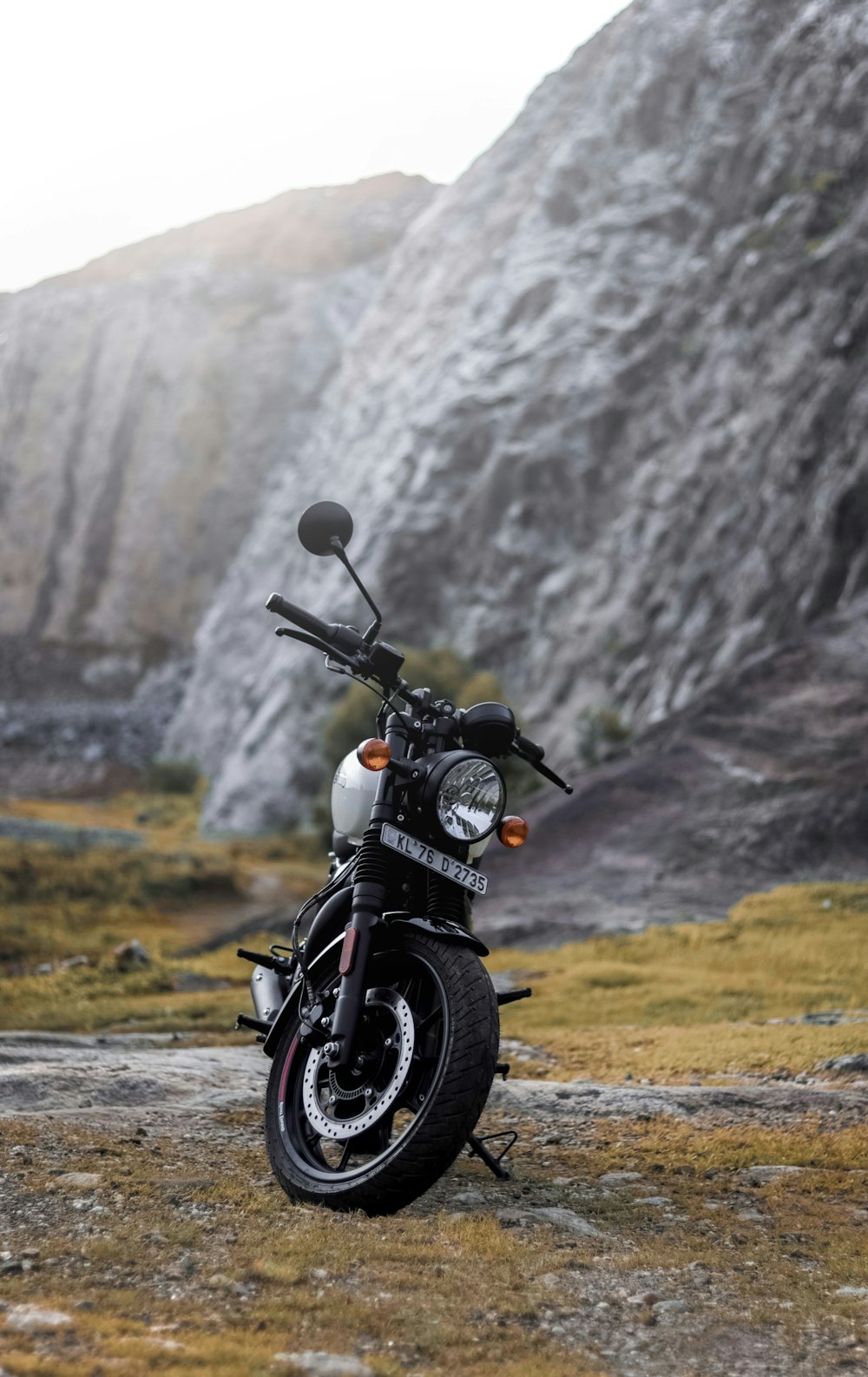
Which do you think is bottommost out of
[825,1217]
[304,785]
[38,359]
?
[304,785]

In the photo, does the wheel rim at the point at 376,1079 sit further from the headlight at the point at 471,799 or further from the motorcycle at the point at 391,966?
the headlight at the point at 471,799

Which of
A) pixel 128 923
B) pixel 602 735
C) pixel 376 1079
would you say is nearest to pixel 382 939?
pixel 376 1079

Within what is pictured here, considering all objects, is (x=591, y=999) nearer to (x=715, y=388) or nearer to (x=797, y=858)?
(x=797, y=858)

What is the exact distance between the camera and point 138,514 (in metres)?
77.7

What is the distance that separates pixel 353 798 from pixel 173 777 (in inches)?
2093

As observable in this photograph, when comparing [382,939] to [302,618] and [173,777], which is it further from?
[173,777]

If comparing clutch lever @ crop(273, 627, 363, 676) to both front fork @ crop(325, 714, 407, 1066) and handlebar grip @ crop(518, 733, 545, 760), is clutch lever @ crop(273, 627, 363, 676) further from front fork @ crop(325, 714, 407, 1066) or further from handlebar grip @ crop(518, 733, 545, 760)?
handlebar grip @ crop(518, 733, 545, 760)

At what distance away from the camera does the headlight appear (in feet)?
15.0

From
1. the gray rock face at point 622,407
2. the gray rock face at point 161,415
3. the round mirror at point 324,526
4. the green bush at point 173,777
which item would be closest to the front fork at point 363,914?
Result: the round mirror at point 324,526

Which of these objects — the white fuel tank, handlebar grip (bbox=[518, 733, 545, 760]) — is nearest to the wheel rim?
the white fuel tank

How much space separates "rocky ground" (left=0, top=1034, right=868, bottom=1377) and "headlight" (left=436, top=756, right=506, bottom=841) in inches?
57.4

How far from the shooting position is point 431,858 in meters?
4.59

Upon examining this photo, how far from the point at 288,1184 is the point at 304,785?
39368 mm

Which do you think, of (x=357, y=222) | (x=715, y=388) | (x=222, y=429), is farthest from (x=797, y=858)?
(x=357, y=222)
